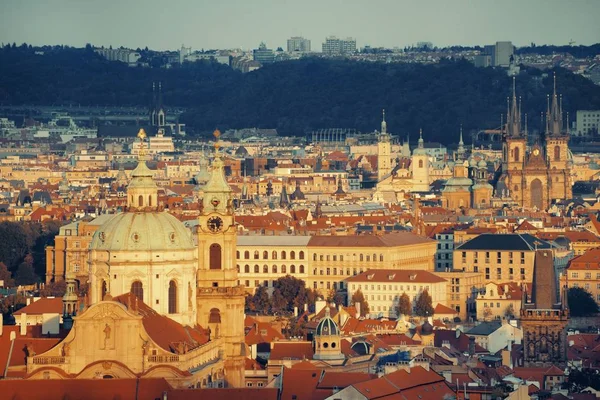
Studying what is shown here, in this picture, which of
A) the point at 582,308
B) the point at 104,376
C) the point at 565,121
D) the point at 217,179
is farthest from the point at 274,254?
the point at 565,121

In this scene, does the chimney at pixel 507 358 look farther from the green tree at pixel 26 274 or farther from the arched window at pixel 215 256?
the green tree at pixel 26 274

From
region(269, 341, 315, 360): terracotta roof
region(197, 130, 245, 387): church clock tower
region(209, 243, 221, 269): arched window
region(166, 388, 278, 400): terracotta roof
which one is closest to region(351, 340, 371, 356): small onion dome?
region(269, 341, 315, 360): terracotta roof

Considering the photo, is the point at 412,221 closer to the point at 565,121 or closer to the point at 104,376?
the point at 104,376

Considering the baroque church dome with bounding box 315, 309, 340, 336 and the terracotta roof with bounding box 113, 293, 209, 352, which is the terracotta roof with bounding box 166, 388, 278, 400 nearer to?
the terracotta roof with bounding box 113, 293, 209, 352

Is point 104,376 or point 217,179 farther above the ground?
point 217,179

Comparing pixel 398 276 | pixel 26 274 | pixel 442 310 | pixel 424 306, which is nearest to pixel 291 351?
pixel 424 306

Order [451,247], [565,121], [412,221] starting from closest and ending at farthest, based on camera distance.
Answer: [451,247] < [412,221] < [565,121]

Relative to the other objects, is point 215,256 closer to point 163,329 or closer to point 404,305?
point 163,329
